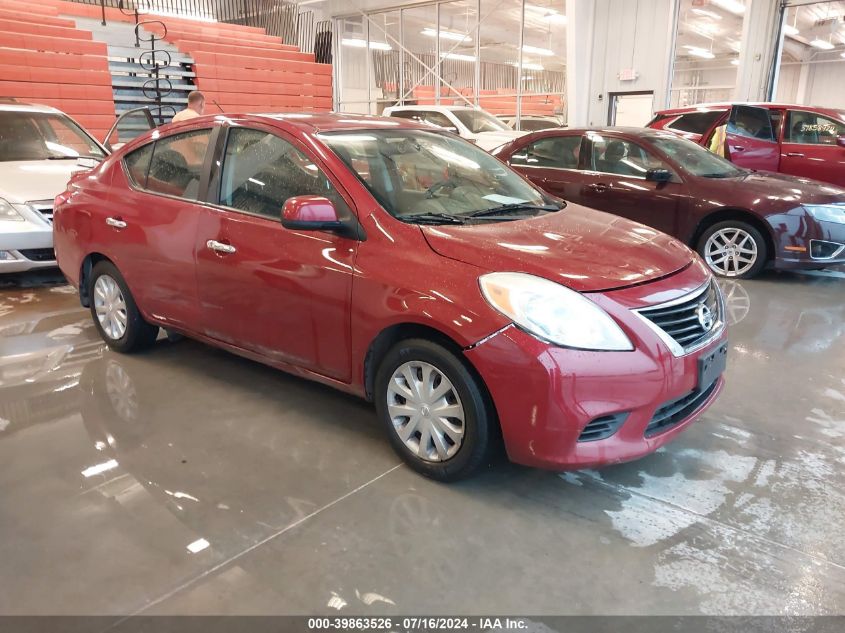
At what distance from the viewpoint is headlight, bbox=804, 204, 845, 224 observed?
18.3 ft

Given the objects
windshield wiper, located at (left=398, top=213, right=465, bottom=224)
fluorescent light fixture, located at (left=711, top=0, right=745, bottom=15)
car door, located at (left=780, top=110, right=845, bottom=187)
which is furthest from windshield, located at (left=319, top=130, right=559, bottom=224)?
fluorescent light fixture, located at (left=711, top=0, right=745, bottom=15)

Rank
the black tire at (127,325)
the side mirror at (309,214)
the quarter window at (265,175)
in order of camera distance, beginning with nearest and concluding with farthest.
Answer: the side mirror at (309,214)
the quarter window at (265,175)
the black tire at (127,325)

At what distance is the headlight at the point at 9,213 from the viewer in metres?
5.46

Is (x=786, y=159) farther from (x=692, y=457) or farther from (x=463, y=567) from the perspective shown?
(x=463, y=567)

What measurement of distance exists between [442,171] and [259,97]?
14.2m

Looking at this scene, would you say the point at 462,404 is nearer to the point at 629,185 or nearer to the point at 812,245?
the point at 629,185

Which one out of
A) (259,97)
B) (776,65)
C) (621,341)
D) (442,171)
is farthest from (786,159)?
(259,97)

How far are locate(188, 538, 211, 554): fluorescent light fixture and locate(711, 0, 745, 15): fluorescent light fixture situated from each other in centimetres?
1794

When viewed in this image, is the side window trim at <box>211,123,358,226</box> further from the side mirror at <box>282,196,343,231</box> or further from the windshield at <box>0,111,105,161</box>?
the windshield at <box>0,111,105,161</box>

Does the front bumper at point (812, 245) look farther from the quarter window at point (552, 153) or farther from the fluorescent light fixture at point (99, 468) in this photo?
the fluorescent light fixture at point (99, 468)

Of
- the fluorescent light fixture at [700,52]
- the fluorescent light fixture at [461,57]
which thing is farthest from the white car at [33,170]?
the fluorescent light fixture at [700,52]

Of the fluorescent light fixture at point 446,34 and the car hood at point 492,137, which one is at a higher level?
the fluorescent light fixture at point 446,34

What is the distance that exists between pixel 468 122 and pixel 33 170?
7.66 metres

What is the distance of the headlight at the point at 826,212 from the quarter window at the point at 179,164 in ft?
16.2
